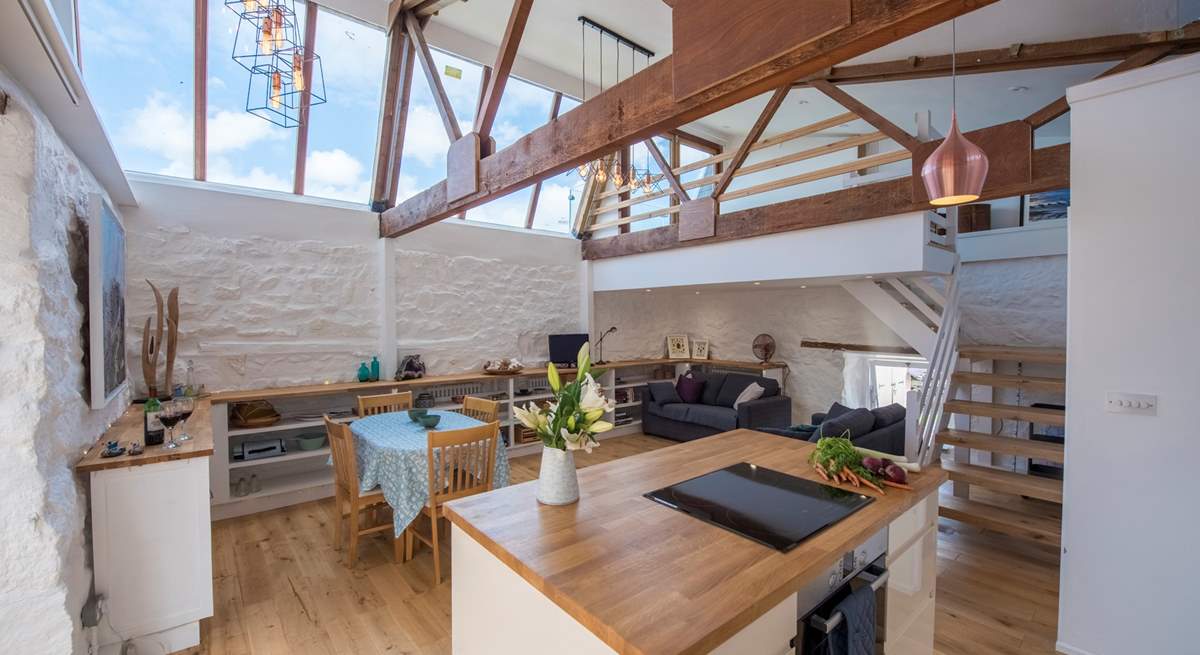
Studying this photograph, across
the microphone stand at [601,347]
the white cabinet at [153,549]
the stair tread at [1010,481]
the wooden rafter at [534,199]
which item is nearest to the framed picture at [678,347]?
the microphone stand at [601,347]

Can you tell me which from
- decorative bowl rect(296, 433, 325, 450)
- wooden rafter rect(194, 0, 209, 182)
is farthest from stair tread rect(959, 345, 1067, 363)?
wooden rafter rect(194, 0, 209, 182)

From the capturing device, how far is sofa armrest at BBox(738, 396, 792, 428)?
18.3ft

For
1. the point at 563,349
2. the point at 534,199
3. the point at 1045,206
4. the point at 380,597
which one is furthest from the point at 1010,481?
the point at 534,199

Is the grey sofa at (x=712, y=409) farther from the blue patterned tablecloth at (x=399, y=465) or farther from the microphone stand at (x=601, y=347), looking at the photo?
the blue patterned tablecloth at (x=399, y=465)

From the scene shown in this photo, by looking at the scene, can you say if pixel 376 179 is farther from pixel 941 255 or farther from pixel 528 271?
pixel 941 255

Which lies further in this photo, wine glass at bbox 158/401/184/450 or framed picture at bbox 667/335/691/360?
framed picture at bbox 667/335/691/360

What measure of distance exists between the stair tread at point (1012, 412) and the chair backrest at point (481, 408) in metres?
3.48

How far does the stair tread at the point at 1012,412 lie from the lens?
3195 millimetres

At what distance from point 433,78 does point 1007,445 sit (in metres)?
4.86

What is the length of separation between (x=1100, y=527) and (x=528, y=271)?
17.7 ft

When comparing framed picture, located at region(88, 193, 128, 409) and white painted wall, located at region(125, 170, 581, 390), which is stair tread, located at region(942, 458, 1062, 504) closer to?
framed picture, located at region(88, 193, 128, 409)

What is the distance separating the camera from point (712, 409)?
19.8ft

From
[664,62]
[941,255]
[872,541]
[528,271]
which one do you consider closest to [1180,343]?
[872,541]

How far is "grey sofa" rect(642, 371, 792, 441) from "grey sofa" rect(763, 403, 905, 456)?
4.08ft
